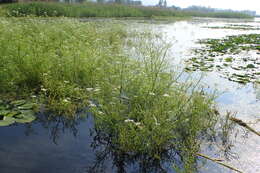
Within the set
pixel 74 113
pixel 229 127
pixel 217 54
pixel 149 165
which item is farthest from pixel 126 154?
pixel 217 54

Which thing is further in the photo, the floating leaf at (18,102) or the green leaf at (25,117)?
the floating leaf at (18,102)

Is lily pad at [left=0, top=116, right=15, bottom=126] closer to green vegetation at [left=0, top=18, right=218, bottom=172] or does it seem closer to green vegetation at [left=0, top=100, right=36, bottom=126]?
green vegetation at [left=0, top=100, right=36, bottom=126]

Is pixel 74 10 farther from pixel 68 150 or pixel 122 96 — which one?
pixel 68 150

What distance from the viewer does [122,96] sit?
11.2 feet

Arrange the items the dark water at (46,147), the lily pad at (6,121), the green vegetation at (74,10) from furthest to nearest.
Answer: the green vegetation at (74,10), the lily pad at (6,121), the dark water at (46,147)

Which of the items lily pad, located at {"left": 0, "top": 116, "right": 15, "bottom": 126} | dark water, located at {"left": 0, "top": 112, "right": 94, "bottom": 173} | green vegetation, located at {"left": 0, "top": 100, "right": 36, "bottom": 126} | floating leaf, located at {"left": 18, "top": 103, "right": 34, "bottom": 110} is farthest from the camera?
floating leaf, located at {"left": 18, "top": 103, "right": 34, "bottom": 110}

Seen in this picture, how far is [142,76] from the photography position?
3.59 metres

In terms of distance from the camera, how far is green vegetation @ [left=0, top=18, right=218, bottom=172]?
8.91 feet

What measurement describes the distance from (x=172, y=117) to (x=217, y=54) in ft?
19.4

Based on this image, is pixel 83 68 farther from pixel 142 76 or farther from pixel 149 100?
pixel 149 100

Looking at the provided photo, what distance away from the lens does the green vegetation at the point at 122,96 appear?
2715 millimetres

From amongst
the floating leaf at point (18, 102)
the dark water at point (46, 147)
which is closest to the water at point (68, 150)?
the dark water at point (46, 147)

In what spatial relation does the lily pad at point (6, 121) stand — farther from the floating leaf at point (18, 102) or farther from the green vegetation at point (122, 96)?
the green vegetation at point (122, 96)

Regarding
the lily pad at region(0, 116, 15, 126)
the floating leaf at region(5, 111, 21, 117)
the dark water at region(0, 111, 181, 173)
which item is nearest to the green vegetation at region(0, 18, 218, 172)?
the dark water at region(0, 111, 181, 173)
